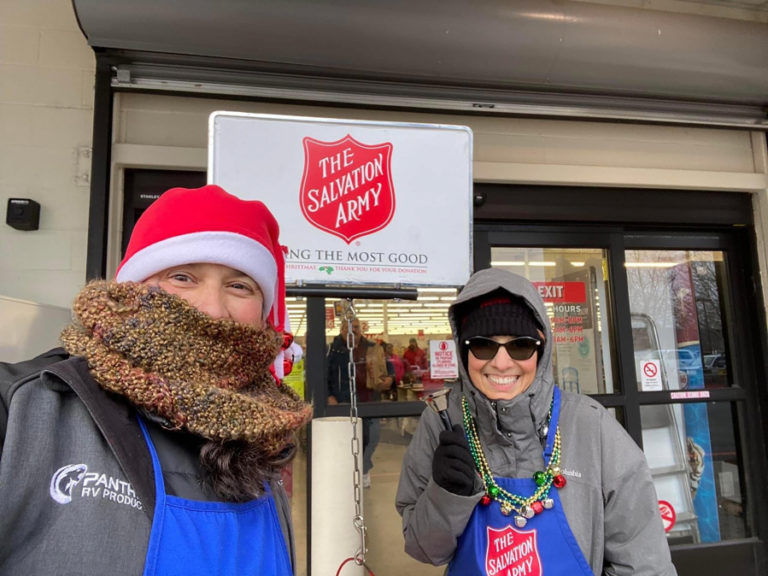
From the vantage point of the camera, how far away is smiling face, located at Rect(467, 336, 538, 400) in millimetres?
1421

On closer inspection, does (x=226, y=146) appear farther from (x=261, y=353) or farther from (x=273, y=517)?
(x=273, y=517)

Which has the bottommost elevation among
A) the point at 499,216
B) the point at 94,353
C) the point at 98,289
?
the point at 94,353

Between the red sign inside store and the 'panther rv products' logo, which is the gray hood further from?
the red sign inside store

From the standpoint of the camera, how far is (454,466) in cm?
129

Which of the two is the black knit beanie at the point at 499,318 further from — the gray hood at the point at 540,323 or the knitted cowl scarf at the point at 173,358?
the knitted cowl scarf at the point at 173,358

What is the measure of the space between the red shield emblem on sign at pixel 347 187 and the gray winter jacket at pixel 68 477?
108cm

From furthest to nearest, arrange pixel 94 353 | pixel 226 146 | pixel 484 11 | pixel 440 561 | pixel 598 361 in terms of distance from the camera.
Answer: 1. pixel 598 361
2. pixel 484 11
3. pixel 226 146
4. pixel 440 561
5. pixel 94 353

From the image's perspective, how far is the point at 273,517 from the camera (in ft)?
2.97

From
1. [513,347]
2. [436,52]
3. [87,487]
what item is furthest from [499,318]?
[436,52]

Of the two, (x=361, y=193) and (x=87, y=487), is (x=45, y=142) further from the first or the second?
(x=87, y=487)

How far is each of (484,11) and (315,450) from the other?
2.34 meters

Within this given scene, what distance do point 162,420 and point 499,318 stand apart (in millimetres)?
1015

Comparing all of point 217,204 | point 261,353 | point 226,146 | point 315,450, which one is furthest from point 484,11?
point 315,450

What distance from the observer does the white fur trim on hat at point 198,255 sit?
884mm
